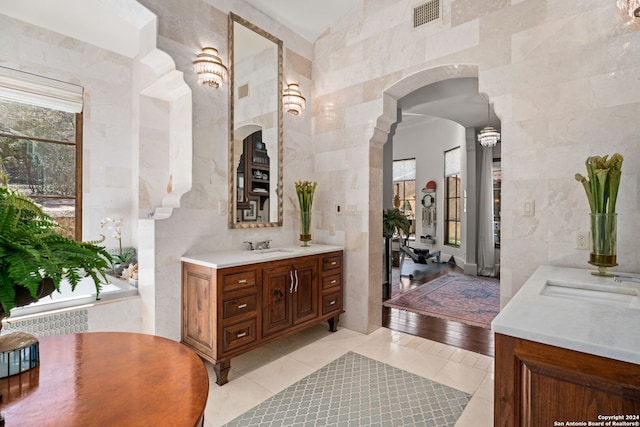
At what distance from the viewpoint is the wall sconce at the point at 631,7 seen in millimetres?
1835

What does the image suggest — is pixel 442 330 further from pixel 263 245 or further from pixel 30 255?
pixel 30 255

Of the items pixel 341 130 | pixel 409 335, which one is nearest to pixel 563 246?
pixel 409 335

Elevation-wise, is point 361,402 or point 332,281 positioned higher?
point 332,281

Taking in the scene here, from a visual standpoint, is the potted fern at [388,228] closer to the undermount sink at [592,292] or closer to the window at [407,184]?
the undermount sink at [592,292]

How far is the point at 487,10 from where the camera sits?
2.77 meters

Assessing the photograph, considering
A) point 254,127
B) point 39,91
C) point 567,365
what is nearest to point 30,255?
point 567,365

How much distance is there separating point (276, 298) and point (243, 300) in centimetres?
37

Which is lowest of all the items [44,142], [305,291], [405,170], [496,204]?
[305,291]

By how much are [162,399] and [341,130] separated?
3.32 metres

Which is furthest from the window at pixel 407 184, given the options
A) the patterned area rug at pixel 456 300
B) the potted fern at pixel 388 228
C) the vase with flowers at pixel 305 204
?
the vase with flowers at pixel 305 204

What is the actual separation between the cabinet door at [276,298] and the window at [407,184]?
7575mm

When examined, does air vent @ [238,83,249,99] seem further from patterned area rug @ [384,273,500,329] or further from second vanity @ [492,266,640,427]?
patterned area rug @ [384,273,500,329]

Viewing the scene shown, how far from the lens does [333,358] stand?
2.94m

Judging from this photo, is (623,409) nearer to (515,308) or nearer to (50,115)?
(515,308)
